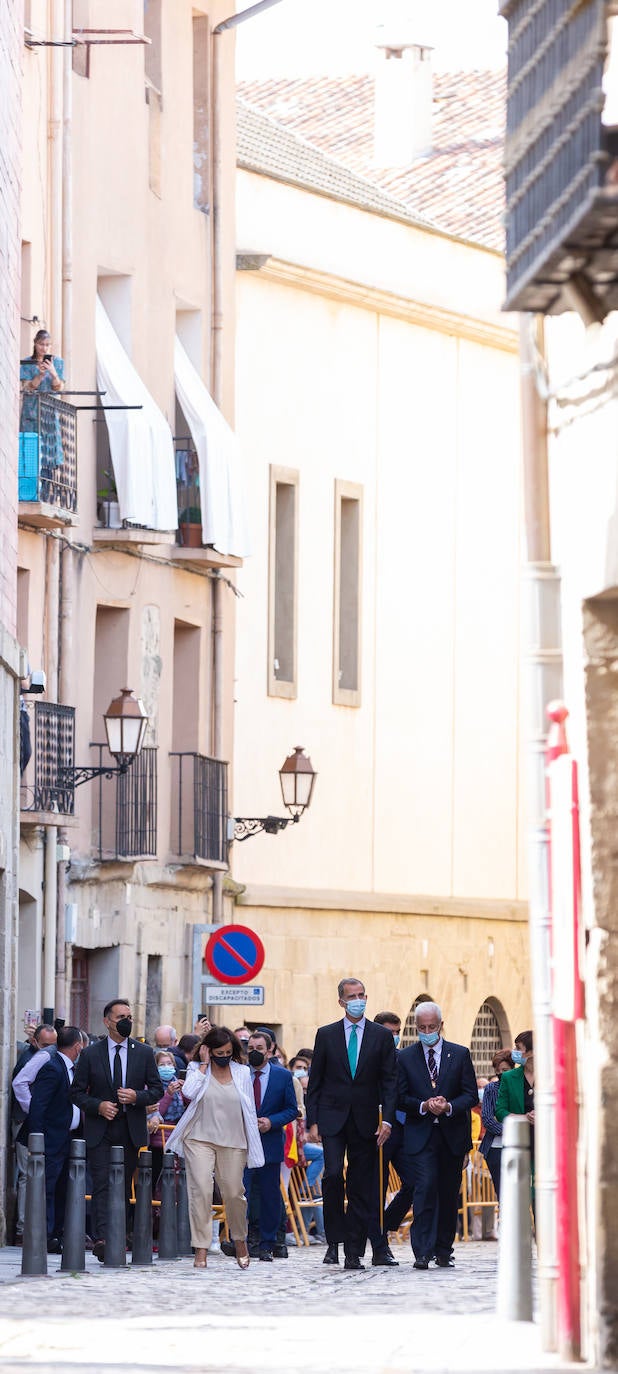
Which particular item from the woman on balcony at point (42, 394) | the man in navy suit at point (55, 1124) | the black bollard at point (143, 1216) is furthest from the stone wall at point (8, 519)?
the woman on balcony at point (42, 394)

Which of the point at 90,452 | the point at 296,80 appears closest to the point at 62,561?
the point at 90,452

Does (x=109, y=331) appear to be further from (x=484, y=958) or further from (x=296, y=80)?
(x=296, y=80)

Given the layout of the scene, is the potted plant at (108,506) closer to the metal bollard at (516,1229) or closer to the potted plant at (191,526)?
the potted plant at (191,526)

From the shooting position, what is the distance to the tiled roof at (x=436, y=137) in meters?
47.2

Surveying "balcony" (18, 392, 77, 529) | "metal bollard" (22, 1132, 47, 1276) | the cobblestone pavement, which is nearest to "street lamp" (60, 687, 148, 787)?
"balcony" (18, 392, 77, 529)

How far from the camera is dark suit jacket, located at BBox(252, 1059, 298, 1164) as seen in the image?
2289 centimetres

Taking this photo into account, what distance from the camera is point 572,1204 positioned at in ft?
42.6

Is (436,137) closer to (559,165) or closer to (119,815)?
(119,815)

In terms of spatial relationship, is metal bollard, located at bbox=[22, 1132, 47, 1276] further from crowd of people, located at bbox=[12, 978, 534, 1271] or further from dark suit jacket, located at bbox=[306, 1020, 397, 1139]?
dark suit jacket, located at bbox=[306, 1020, 397, 1139]

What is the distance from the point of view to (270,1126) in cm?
2275

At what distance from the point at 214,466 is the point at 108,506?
6.35ft

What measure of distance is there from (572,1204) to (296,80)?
41271 mm

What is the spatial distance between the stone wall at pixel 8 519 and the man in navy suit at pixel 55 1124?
39 cm

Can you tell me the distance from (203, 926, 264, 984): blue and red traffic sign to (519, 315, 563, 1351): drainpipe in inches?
535
